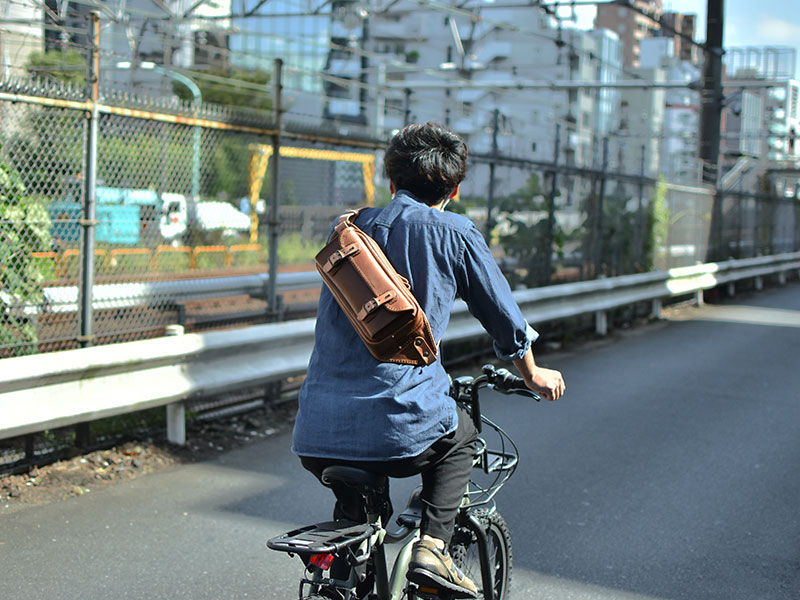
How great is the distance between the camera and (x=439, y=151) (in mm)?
3129

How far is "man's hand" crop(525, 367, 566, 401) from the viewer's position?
125 inches

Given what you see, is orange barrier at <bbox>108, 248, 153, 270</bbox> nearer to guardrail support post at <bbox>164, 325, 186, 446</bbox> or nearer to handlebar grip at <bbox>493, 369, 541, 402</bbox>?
guardrail support post at <bbox>164, 325, 186, 446</bbox>

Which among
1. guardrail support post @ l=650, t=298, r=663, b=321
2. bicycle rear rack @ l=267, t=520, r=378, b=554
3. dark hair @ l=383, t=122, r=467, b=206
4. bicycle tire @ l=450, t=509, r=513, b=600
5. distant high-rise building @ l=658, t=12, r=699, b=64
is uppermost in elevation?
distant high-rise building @ l=658, t=12, r=699, b=64

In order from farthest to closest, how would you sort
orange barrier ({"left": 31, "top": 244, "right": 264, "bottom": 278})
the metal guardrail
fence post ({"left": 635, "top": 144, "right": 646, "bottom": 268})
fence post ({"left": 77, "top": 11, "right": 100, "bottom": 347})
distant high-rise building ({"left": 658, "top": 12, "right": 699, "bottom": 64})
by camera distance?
distant high-rise building ({"left": 658, "top": 12, "right": 699, "bottom": 64}) < fence post ({"left": 635, "top": 144, "right": 646, "bottom": 268}) < orange barrier ({"left": 31, "top": 244, "right": 264, "bottom": 278}) < fence post ({"left": 77, "top": 11, "right": 100, "bottom": 347}) < the metal guardrail

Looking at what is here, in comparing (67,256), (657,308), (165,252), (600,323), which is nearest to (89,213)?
(67,256)

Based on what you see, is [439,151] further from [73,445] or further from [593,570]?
[73,445]

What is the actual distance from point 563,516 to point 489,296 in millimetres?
2892

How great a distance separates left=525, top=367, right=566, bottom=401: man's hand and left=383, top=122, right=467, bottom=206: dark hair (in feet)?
2.15

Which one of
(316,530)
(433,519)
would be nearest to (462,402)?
(433,519)

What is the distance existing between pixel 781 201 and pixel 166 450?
24065mm

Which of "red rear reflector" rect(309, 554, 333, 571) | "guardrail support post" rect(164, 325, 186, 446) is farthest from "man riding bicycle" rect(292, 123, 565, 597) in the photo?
"guardrail support post" rect(164, 325, 186, 446)

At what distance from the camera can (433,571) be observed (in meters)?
3.04

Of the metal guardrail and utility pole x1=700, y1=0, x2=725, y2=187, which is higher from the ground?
utility pole x1=700, y1=0, x2=725, y2=187

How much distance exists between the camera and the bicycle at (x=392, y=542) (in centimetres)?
279
